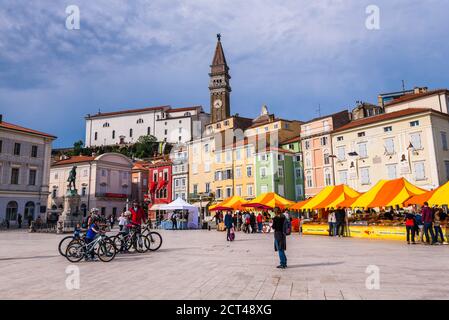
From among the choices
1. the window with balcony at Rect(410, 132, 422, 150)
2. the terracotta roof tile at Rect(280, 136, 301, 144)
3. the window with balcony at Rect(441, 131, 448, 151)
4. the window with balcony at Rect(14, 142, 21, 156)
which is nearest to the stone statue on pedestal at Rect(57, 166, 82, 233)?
the window with balcony at Rect(14, 142, 21, 156)

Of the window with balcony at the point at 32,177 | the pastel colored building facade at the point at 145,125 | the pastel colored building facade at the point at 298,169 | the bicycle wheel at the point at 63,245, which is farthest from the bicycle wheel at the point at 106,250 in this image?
the pastel colored building facade at the point at 145,125

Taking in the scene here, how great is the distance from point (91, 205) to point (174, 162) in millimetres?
16024

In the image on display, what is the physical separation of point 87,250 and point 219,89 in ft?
279

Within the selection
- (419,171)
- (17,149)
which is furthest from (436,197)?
(17,149)

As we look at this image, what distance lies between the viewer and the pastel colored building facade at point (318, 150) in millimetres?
46625

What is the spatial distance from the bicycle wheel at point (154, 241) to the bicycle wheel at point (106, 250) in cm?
279

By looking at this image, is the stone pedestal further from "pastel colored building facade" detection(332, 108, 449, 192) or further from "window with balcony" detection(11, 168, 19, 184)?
"pastel colored building facade" detection(332, 108, 449, 192)

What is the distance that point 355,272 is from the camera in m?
9.04

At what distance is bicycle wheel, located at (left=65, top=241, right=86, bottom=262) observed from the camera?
456 inches

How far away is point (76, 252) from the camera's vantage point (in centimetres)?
1162

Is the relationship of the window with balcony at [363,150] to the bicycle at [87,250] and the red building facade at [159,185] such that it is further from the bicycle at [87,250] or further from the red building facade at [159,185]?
the bicycle at [87,250]

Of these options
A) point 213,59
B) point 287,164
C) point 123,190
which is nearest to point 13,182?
point 123,190
